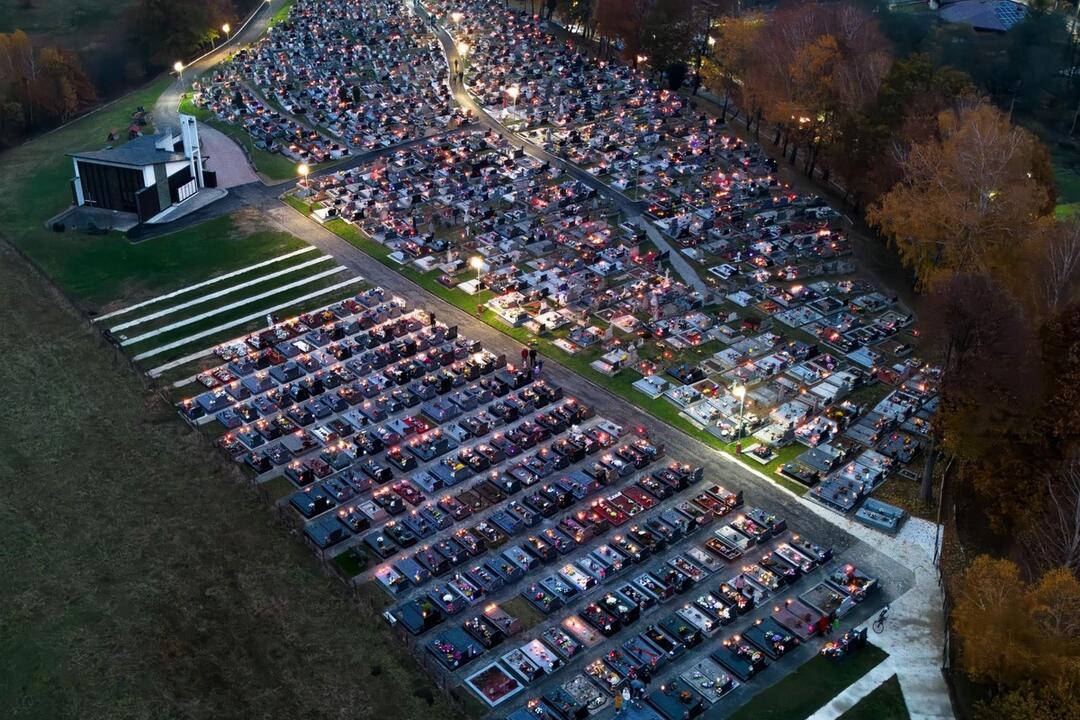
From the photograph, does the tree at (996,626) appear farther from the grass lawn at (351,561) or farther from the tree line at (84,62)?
the tree line at (84,62)

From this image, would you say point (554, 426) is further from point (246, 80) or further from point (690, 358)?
point (246, 80)

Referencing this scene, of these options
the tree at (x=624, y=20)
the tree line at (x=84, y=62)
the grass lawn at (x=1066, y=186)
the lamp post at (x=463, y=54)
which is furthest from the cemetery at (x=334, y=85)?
the grass lawn at (x=1066, y=186)

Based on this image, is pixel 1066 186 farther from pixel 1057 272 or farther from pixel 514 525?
pixel 514 525

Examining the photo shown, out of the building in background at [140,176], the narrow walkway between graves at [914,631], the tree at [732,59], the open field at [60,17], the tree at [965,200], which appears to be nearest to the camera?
the narrow walkway between graves at [914,631]

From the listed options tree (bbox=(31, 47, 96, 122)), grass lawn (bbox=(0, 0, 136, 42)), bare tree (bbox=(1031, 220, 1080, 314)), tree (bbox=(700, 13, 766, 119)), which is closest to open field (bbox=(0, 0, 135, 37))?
grass lawn (bbox=(0, 0, 136, 42))

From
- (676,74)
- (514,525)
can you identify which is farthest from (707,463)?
(676,74)

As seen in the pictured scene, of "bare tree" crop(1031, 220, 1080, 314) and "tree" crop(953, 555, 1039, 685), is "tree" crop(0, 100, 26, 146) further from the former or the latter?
"tree" crop(953, 555, 1039, 685)
